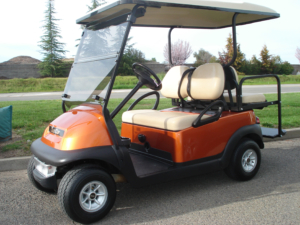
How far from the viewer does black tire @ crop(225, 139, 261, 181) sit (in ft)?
11.2

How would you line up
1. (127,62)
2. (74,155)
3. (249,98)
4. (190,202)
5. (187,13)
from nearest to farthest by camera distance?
(74,155) → (190,202) → (187,13) → (249,98) → (127,62)

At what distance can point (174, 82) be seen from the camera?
13.2ft

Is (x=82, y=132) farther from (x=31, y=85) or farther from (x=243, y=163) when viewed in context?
(x=31, y=85)

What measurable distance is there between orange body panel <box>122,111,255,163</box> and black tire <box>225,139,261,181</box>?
215 millimetres

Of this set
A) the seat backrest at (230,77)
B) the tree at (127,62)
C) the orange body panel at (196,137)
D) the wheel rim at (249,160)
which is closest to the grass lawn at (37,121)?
the tree at (127,62)

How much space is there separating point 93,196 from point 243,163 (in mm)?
1908

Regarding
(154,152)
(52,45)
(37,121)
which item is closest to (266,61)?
(52,45)

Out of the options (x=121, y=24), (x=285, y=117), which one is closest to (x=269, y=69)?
(x=285, y=117)

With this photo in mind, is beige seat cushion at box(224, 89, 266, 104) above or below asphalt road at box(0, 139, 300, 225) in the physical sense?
above

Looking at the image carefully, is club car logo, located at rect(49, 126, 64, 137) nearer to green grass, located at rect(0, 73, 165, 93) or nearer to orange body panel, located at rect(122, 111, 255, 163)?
orange body panel, located at rect(122, 111, 255, 163)

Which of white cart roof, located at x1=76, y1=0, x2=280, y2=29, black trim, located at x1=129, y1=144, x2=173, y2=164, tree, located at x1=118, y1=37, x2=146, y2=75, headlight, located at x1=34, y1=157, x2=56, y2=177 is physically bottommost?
black trim, located at x1=129, y1=144, x2=173, y2=164

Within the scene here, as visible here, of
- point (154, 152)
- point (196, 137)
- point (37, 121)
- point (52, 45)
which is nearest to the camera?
point (196, 137)

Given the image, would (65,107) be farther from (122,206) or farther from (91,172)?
(122,206)

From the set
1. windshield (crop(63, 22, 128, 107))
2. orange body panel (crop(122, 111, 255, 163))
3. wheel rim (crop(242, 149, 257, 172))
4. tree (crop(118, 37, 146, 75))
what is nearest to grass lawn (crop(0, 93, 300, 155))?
tree (crop(118, 37, 146, 75))
